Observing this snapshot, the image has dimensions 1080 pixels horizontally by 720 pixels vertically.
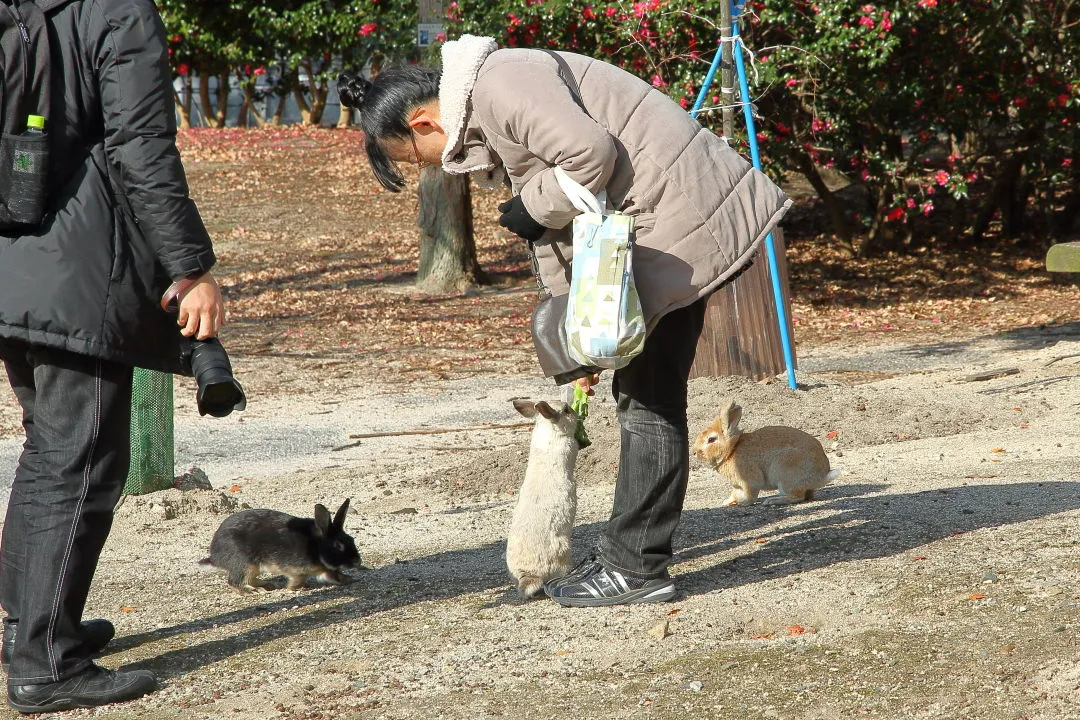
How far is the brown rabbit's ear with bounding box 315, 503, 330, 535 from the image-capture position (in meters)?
4.54

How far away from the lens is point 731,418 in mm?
5691

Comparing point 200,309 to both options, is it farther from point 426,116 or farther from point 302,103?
point 302,103

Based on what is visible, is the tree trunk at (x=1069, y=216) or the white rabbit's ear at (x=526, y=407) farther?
the tree trunk at (x=1069, y=216)

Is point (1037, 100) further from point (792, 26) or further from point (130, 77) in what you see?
point (130, 77)

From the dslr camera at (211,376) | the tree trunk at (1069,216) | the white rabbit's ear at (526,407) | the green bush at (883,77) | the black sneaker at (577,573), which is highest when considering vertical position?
the green bush at (883,77)

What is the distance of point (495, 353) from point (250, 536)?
24.6 feet

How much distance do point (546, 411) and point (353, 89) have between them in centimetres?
129

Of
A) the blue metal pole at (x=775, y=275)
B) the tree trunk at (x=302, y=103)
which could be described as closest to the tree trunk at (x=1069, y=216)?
the blue metal pole at (x=775, y=275)

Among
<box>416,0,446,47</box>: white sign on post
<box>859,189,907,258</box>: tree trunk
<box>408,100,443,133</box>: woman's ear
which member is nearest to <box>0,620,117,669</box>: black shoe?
<box>408,100,443,133</box>: woman's ear

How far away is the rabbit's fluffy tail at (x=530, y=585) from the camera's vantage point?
4105 millimetres

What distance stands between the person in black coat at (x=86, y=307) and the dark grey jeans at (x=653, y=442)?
1354 mm

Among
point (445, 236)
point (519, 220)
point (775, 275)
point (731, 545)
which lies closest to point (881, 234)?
point (445, 236)

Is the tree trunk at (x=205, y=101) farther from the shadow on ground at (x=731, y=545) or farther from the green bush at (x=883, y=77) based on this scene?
the shadow on ground at (x=731, y=545)

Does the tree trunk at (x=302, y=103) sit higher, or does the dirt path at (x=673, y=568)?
the tree trunk at (x=302, y=103)
